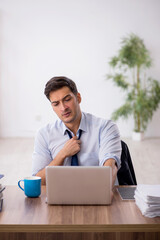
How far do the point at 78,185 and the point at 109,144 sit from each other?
0.59 metres

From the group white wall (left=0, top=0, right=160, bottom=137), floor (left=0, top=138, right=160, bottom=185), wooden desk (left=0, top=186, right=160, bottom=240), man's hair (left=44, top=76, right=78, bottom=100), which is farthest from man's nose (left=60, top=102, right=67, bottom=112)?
white wall (left=0, top=0, right=160, bottom=137)

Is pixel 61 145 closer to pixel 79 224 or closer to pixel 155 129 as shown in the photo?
pixel 79 224

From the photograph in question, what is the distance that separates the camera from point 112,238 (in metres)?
1.48

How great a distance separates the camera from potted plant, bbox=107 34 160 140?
6.90 metres

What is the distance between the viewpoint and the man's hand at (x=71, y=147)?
2152mm

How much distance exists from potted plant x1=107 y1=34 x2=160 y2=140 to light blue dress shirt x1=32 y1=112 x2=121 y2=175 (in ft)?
15.2

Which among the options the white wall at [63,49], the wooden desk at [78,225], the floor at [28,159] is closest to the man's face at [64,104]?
the wooden desk at [78,225]

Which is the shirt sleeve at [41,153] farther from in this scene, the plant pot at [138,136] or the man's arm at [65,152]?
the plant pot at [138,136]

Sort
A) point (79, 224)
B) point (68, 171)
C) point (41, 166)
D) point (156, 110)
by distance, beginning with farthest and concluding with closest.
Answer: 1. point (156, 110)
2. point (41, 166)
3. point (68, 171)
4. point (79, 224)

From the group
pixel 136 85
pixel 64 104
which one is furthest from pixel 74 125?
pixel 136 85

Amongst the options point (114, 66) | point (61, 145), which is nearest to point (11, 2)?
point (114, 66)

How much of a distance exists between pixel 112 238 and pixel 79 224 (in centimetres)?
15

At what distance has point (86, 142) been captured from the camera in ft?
7.48

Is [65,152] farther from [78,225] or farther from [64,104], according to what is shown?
[78,225]
